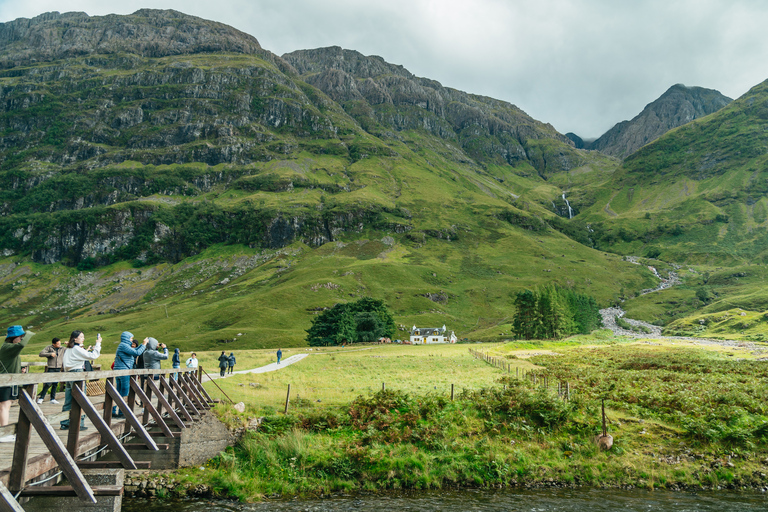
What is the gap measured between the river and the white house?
142 meters

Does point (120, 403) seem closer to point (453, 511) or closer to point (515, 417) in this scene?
point (453, 511)

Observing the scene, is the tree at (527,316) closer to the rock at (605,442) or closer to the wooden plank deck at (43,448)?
the rock at (605,442)

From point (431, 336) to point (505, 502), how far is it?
147 meters

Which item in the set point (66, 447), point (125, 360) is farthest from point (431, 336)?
point (66, 447)

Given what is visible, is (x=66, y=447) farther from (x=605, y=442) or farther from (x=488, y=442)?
(x=605, y=442)

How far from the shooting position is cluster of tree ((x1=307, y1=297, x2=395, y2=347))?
122 m

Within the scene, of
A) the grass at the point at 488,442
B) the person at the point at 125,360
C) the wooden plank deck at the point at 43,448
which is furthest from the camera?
the grass at the point at 488,442

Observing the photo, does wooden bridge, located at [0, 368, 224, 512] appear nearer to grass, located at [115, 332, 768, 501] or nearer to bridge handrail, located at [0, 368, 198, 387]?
bridge handrail, located at [0, 368, 198, 387]

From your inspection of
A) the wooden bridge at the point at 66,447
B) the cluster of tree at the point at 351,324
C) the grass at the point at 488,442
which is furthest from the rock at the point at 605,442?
the cluster of tree at the point at 351,324

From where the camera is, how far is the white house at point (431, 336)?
161m

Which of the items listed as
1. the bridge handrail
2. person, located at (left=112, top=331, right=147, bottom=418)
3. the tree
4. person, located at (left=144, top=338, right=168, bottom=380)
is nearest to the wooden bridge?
the bridge handrail

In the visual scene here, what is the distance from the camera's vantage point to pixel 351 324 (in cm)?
12550

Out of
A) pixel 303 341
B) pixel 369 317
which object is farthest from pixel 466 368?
pixel 303 341

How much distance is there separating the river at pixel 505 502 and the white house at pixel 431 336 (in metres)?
142
